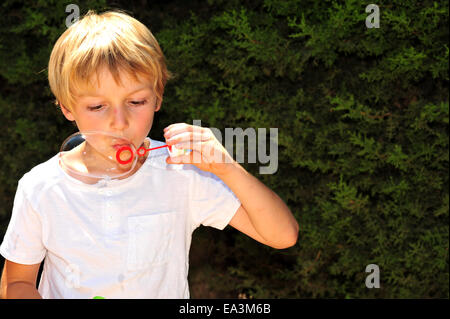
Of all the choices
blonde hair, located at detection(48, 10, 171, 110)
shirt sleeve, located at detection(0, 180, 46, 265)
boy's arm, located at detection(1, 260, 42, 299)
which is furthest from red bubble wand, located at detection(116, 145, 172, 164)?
boy's arm, located at detection(1, 260, 42, 299)

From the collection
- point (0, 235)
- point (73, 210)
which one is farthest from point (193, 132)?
point (0, 235)

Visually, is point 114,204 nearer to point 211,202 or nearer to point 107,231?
point 107,231

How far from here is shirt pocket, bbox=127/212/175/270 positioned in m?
1.89

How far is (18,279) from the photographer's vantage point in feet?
6.13

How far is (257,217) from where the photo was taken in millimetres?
1885

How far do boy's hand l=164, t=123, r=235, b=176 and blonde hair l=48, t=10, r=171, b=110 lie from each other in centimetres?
24

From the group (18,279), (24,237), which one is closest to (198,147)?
(24,237)

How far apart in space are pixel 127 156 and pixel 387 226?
1816 millimetres

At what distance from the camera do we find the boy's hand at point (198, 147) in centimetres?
170

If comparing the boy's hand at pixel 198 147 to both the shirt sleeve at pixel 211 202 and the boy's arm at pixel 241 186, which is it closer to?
the boy's arm at pixel 241 186

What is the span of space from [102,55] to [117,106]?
177mm

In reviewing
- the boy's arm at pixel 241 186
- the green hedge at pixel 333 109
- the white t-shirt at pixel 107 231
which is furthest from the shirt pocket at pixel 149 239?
the green hedge at pixel 333 109

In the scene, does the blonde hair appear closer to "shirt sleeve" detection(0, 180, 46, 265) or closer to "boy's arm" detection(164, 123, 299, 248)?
"boy's arm" detection(164, 123, 299, 248)

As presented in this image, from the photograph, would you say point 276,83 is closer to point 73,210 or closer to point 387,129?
point 387,129
